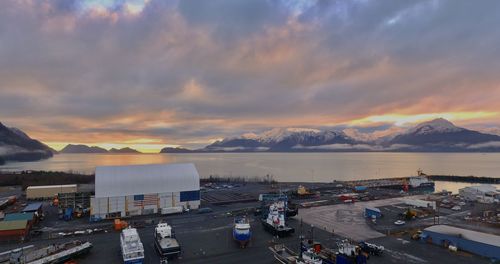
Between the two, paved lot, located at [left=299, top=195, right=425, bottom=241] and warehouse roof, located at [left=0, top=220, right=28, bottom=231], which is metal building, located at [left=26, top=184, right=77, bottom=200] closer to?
warehouse roof, located at [left=0, top=220, right=28, bottom=231]

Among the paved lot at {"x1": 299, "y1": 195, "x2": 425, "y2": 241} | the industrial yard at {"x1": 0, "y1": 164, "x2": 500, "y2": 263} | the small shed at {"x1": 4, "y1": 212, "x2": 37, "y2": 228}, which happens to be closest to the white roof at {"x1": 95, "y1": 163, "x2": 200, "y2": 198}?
the industrial yard at {"x1": 0, "y1": 164, "x2": 500, "y2": 263}

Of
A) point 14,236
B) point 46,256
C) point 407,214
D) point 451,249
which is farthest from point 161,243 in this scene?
point 407,214

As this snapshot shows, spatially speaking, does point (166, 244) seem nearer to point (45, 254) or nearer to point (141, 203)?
point (45, 254)

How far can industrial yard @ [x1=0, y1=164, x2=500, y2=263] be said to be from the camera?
77.5 feet

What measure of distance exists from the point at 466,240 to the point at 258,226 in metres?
17.0

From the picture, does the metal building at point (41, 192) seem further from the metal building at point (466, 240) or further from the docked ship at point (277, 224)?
the metal building at point (466, 240)

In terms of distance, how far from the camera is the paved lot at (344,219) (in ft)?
95.4

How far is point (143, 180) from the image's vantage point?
37938 millimetres

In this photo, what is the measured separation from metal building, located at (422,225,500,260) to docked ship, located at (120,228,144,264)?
22.1 metres

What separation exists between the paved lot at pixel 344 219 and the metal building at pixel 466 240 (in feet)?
13.7

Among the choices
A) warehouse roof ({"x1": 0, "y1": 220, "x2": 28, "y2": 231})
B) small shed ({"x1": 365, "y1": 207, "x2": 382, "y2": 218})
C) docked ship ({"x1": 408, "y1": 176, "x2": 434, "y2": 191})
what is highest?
warehouse roof ({"x1": 0, "y1": 220, "x2": 28, "y2": 231})

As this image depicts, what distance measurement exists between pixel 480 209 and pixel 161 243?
38496 mm

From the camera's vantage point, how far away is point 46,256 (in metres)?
21.6

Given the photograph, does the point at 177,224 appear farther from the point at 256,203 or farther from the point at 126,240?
the point at 256,203
